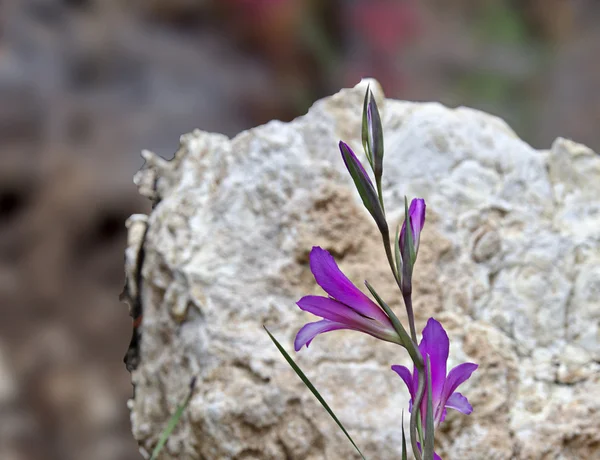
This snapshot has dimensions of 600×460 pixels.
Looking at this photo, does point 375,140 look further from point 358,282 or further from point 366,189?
point 358,282

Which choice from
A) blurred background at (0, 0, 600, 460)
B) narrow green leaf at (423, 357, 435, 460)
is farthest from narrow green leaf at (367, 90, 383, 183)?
blurred background at (0, 0, 600, 460)

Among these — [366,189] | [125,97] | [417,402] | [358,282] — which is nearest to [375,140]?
[366,189]

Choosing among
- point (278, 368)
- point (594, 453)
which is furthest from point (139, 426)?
point (594, 453)

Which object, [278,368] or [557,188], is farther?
[557,188]

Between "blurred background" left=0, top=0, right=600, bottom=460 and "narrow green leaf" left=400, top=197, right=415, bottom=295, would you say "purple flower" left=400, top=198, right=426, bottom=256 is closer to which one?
"narrow green leaf" left=400, top=197, right=415, bottom=295

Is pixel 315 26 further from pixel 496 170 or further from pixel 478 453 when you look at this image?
pixel 478 453

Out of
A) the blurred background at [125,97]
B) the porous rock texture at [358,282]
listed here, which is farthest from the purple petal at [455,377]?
the blurred background at [125,97]
